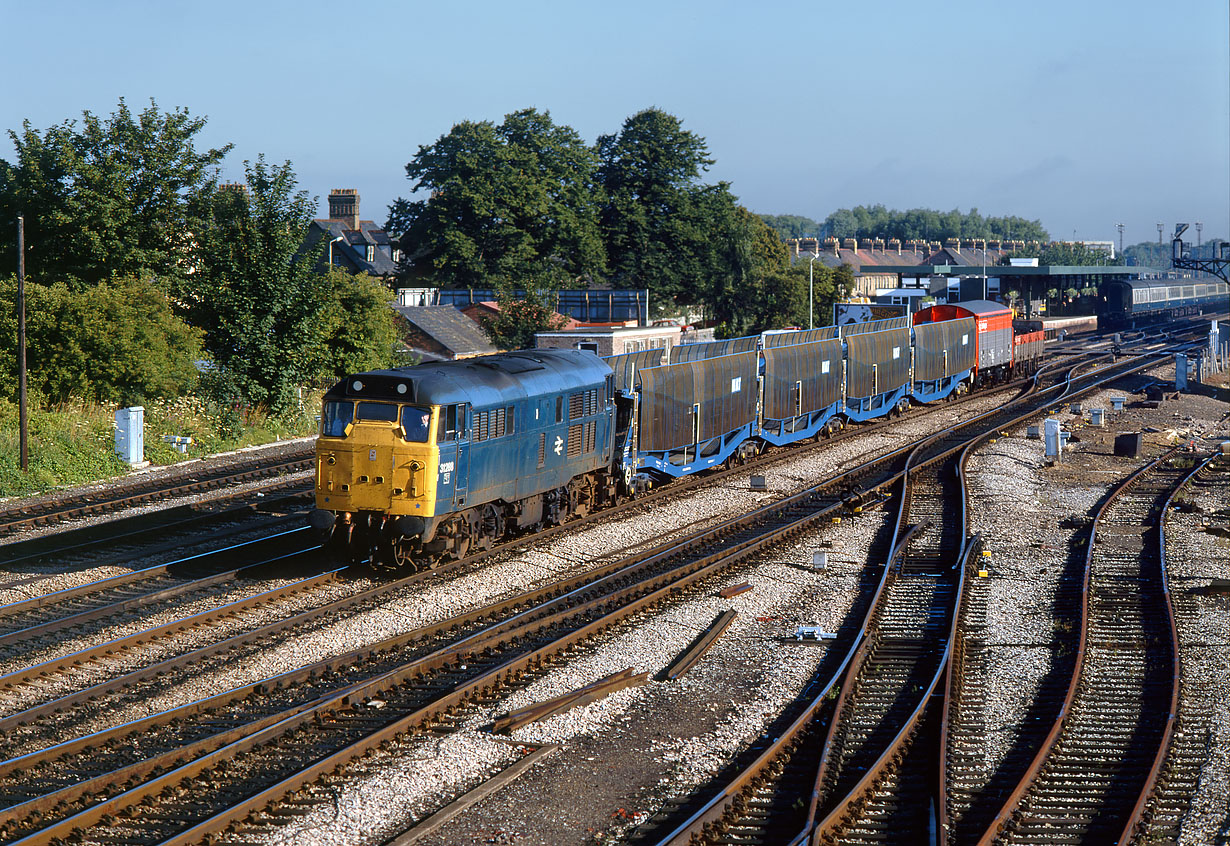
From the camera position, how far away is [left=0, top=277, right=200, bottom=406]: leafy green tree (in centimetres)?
3012

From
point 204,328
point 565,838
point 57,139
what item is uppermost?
point 57,139

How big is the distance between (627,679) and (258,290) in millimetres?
22417

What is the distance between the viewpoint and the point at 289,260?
32750 mm

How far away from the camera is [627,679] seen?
13.5 meters

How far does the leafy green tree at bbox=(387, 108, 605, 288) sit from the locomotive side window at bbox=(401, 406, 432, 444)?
4719cm

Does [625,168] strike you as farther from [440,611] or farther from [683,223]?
[440,611]

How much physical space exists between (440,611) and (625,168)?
2408 inches

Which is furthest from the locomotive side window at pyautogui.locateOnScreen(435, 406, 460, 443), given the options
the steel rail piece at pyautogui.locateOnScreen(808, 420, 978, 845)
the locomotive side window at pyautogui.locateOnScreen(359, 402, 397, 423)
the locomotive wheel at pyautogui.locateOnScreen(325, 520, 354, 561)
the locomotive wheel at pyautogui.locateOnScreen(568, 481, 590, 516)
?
the steel rail piece at pyautogui.locateOnScreen(808, 420, 978, 845)

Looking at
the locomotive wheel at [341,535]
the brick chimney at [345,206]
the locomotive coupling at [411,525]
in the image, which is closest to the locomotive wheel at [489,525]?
the locomotive coupling at [411,525]

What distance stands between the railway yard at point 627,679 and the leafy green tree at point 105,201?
49.8 feet

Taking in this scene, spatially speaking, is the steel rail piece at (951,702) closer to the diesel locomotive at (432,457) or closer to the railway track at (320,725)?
the railway track at (320,725)

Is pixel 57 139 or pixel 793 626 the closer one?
pixel 793 626

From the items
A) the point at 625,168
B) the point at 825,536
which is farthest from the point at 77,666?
the point at 625,168

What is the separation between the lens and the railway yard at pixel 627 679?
10.1m
